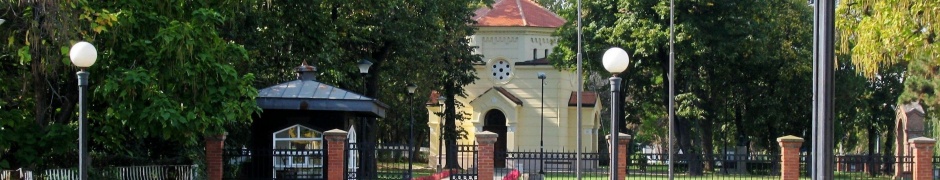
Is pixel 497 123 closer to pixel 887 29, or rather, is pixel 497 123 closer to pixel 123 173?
pixel 887 29

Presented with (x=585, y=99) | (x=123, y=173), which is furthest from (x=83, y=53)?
(x=585, y=99)

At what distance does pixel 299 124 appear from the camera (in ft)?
90.6

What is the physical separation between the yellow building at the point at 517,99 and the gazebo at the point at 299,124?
87.0ft

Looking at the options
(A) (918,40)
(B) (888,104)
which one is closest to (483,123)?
(B) (888,104)

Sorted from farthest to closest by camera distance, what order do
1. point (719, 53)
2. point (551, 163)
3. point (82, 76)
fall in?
point (719, 53) < point (551, 163) < point (82, 76)

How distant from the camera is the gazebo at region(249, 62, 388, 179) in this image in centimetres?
2681

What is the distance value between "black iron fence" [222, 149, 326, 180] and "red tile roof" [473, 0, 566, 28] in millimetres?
30442

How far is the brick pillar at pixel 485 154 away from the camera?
1082 inches

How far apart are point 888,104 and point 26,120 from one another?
45236 mm

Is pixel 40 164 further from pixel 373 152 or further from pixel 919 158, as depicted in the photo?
pixel 919 158

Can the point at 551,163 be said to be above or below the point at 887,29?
below

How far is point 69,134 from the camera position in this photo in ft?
71.9

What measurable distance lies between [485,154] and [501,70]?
28976mm

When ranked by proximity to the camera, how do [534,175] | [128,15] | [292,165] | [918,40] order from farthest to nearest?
[534,175] → [292,165] → [918,40] → [128,15]
